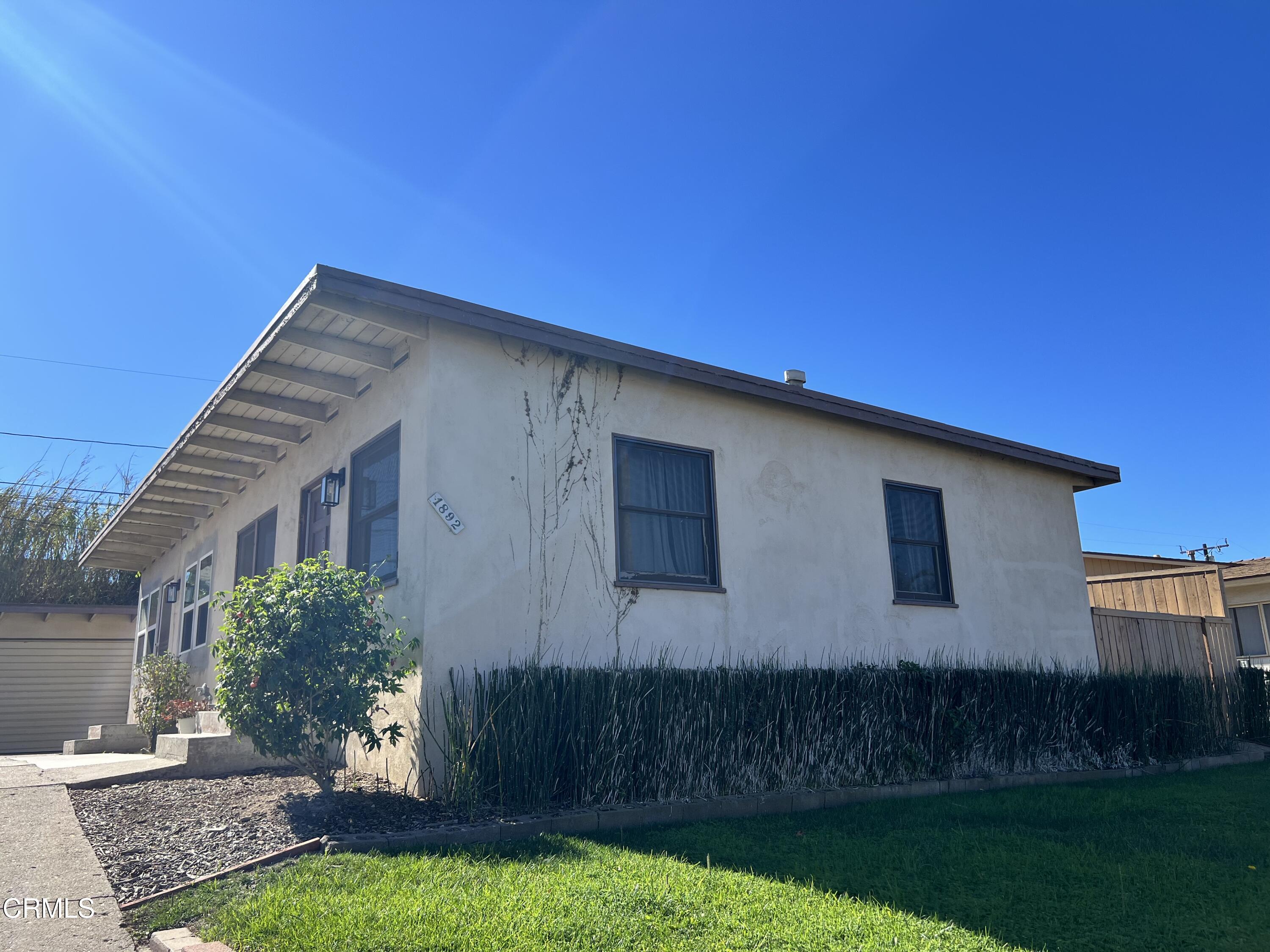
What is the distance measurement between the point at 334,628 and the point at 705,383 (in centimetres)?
431

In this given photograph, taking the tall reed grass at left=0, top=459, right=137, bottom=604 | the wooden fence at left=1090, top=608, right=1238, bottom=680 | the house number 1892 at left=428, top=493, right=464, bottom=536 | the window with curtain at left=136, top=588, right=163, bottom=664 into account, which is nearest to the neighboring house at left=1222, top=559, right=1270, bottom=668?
the wooden fence at left=1090, top=608, right=1238, bottom=680

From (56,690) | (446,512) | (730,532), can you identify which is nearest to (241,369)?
(446,512)

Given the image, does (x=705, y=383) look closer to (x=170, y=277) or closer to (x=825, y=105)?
(x=825, y=105)

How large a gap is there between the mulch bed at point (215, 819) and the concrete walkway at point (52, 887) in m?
0.10

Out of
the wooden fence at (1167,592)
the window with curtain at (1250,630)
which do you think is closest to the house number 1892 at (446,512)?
the wooden fence at (1167,592)

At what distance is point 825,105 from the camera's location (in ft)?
35.7

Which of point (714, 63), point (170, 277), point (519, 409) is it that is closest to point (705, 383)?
point (519, 409)

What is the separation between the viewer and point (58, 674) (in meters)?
18.8

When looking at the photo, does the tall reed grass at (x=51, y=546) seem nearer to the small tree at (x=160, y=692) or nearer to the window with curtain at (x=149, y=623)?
the window with curtain at (x=149, y=623)

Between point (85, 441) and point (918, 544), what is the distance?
83.3ft

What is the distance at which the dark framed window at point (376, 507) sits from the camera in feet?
26.6

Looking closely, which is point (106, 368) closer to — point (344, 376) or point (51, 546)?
point (51, 546)

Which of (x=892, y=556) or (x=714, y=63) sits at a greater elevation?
(x=714, y=63)

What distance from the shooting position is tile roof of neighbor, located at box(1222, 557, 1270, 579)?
56.9 ft
